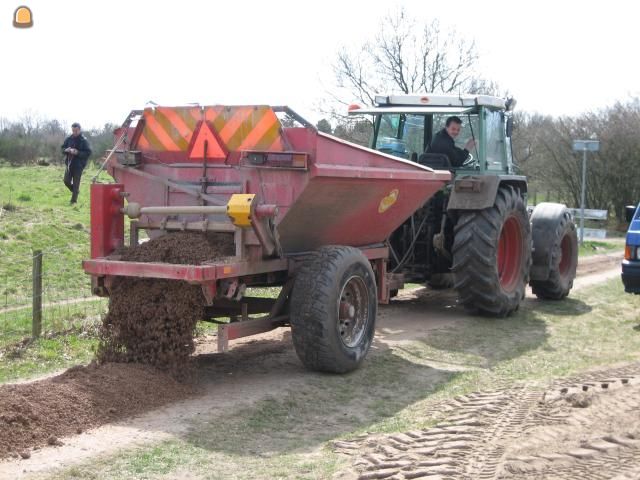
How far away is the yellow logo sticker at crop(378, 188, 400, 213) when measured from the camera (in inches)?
306

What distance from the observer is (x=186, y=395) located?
20.4 feet

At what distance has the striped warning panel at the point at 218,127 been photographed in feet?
22.1

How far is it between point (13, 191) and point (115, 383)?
12246 mm

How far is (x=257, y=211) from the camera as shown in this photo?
20.8 feet

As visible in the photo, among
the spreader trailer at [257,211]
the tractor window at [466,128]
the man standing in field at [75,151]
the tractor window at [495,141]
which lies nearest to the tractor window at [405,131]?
the tractor window at [466,128]

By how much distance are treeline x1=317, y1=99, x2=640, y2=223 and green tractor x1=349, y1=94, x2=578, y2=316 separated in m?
17.4

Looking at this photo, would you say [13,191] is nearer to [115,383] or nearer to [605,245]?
[115,383]

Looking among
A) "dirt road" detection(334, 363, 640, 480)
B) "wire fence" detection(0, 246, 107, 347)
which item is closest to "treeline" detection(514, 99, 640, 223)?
"wire fence" detection(0, 246, 107, 347)

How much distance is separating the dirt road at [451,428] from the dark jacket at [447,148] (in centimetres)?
311

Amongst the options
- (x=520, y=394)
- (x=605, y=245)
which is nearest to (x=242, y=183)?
(x=520, y=394)

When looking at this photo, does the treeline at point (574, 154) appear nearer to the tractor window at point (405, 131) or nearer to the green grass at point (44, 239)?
the green grass at point (44, 239)

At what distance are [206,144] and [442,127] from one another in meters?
4.19

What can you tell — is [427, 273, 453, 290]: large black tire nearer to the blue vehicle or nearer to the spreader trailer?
the blue vehicle

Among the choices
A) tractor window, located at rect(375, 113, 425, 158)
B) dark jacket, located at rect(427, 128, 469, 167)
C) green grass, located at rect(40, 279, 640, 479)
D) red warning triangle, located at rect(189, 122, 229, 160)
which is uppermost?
tractor window, located at rect(375, 113, 425, 158)
